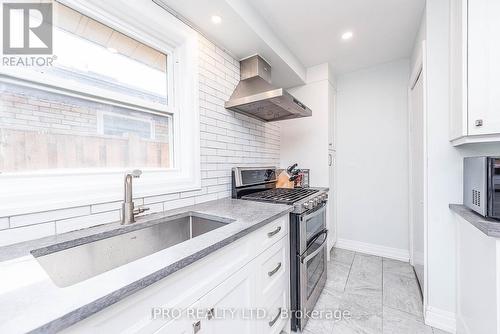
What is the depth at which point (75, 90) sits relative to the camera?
1.11m

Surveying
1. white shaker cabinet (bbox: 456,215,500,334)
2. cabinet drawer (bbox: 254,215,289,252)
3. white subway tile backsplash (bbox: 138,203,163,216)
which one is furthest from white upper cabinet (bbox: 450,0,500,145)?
white subway tile backsplash (bbox: 138,203,163,216)

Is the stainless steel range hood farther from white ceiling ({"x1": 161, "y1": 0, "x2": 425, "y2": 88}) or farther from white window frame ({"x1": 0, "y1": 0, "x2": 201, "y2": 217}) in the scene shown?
white window frame ({"x1": 0, "y1": 0, "x2": 201, "y2": 217})

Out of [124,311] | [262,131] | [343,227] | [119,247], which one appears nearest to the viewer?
[124,311]

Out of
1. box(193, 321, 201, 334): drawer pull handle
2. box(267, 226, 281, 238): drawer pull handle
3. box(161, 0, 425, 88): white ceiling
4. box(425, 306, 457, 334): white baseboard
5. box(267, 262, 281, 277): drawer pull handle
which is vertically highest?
box(161, 0, 425, 88): white ceiling

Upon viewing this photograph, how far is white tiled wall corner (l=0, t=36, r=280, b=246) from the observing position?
94 centimetres

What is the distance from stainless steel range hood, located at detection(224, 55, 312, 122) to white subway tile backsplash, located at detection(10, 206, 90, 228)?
4.49 ft

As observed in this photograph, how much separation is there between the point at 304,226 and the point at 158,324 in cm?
112

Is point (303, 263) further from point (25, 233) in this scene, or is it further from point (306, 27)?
point (306, 27)

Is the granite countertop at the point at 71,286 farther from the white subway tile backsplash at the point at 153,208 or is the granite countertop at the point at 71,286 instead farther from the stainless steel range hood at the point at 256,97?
the stainless steel range hood at the point at 256,97

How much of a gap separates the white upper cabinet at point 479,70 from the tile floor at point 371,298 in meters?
1.42

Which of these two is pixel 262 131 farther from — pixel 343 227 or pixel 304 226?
pixel 343 227

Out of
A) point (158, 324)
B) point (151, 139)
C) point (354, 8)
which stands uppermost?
point (354, 8)

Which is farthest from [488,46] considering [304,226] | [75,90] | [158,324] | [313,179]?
[75,90]

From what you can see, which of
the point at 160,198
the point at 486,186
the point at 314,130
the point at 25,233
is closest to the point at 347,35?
the point at 314,130
